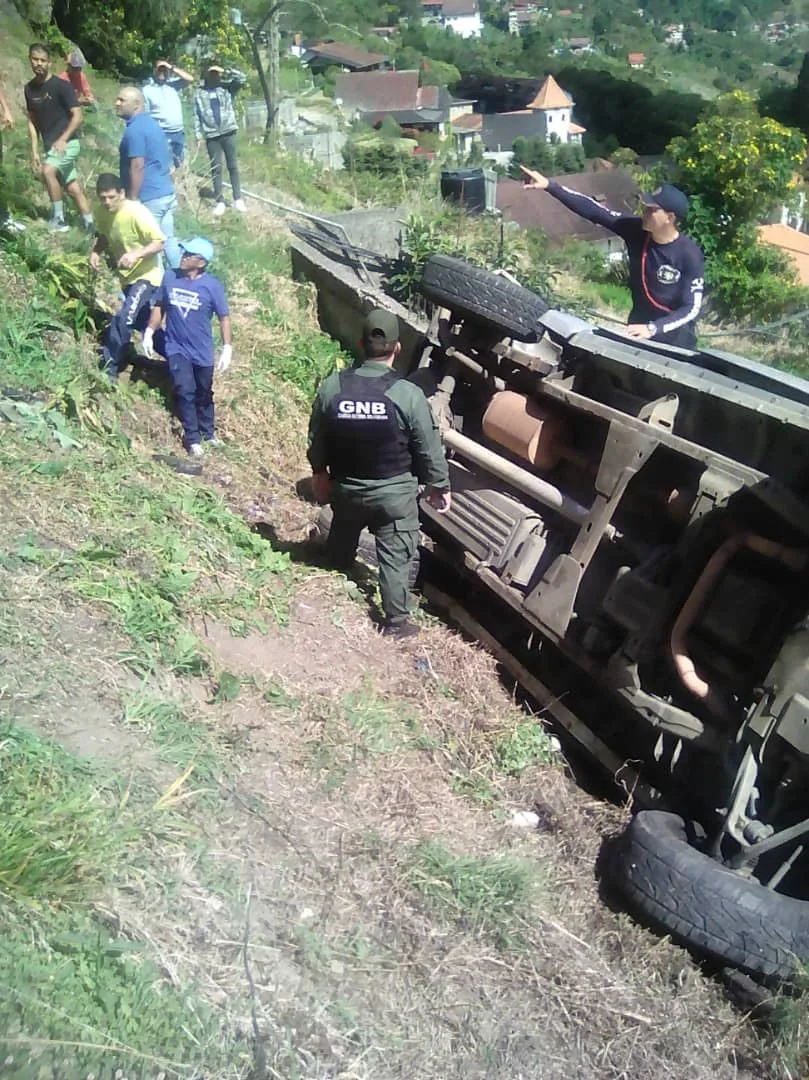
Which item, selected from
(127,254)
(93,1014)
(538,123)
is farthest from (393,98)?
(93,1014)

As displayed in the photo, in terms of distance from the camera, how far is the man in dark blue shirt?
607 centimetres

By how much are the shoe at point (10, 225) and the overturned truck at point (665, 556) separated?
3.71m

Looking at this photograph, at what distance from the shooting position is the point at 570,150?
226ft

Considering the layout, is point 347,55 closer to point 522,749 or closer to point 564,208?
point 564,208

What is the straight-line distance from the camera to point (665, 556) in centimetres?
473

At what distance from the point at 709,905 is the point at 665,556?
5.24ft

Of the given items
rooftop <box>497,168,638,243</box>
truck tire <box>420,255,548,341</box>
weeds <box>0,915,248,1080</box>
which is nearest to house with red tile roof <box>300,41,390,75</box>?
rooftop <box>497,168,638,243</box>

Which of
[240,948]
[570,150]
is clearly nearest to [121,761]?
[240,948]

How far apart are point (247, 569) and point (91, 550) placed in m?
0.96

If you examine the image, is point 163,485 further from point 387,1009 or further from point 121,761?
point 387,1009

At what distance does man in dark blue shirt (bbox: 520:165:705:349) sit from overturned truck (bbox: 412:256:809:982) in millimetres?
699

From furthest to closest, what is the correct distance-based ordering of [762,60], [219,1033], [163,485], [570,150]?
[762,60] < [570,150] < [163,485] < [219,1033]

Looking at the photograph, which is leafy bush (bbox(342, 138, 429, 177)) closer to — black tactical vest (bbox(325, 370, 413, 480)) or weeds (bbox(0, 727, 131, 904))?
black tactical vest (bbox(325, 370, 413, 480))

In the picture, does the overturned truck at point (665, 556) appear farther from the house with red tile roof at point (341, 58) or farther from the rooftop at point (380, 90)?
the house with red tile roof at point (341, 58)
